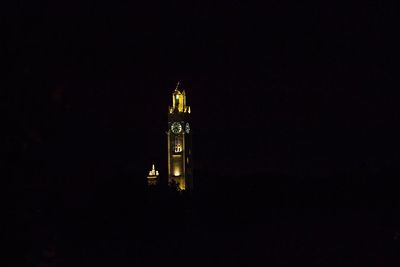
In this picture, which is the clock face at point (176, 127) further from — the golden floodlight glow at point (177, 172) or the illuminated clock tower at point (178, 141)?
the golden floodlight glow at point (177, 172)

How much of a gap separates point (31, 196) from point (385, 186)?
97.0 meters

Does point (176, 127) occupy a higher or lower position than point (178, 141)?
higher

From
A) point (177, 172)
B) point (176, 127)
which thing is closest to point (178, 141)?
point (176, 127)

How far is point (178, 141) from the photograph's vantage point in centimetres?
10675

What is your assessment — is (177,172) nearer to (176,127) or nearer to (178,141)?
(178,141)

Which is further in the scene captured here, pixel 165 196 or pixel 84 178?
pixel 165 196

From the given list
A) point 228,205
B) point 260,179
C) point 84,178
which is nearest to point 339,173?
point 260,179

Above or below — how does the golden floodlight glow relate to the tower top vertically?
below

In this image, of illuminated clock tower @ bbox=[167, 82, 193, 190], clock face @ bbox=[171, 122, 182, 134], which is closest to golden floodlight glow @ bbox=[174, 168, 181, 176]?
illuminated clock tower @ bbox=[167, 82, 193, 190]

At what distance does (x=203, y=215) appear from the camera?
190ft

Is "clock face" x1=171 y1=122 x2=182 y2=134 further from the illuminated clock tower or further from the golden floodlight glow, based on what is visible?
the golden floodlight glow

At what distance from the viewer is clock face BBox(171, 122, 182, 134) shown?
10562 centimetres

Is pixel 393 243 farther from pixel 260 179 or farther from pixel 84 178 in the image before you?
pixel 260 179

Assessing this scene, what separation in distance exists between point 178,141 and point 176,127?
7.39ft
